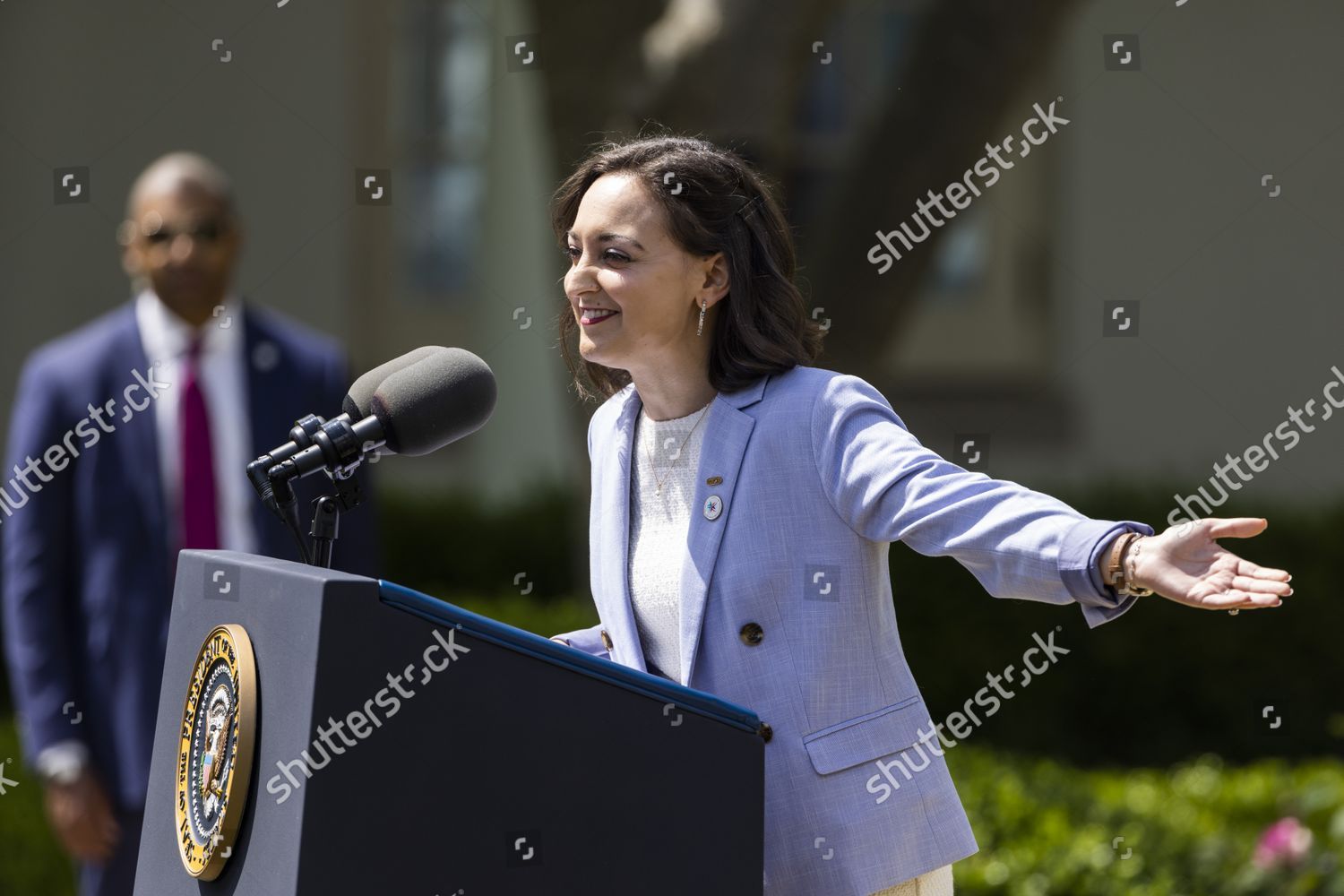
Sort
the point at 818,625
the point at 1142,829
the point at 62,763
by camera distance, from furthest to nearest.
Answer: the point at 1142,829, the point at 62,763, the point at 818,625

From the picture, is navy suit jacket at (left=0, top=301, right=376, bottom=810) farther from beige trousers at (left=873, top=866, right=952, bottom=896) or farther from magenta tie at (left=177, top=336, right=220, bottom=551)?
beige trousers at (left=873, top=866, right=952, bottom=896)

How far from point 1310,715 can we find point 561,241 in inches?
226

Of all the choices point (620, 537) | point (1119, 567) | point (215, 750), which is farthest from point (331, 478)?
point (1119, 567)

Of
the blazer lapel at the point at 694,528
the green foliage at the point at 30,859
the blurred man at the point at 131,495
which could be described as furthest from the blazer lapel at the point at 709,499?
the green foliage at the point at 30,859

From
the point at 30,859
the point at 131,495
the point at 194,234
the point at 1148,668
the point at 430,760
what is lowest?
the point at 30,859

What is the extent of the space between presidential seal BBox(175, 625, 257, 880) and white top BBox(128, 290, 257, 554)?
1.67 metres

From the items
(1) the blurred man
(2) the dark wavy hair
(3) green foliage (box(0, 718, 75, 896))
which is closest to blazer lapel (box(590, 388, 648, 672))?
(2) the dark wavy hair

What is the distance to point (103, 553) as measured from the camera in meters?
3.53

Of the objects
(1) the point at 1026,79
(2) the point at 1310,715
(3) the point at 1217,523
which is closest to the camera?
(3) the point at 1217,523

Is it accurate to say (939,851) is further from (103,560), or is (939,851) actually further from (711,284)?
(103,560)

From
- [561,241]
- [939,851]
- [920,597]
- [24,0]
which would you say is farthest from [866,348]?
[24,0]

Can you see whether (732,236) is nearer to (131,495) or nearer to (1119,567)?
(1119,567)

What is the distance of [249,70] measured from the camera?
918cm

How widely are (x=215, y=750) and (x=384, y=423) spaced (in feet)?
1.44
